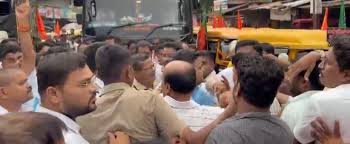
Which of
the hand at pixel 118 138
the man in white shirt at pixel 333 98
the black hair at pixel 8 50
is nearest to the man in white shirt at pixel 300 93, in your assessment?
the man in white shirt at pixel 333 98

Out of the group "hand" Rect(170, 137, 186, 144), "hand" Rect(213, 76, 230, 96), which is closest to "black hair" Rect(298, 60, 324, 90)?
"hand" Rect(213, 76, 230, 96)

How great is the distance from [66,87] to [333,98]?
4.28ft

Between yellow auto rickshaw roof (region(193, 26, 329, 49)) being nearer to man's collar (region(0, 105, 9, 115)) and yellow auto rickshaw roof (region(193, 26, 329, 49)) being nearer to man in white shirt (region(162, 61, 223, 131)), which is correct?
man in white shirt (region(162, 61, 223, 131))

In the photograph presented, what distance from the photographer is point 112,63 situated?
3840mm

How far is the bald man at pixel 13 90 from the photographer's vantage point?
403 cm

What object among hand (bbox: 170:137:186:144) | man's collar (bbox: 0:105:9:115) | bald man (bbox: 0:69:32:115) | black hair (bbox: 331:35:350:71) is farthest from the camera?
bald man (bbox: 0:69:32:115)

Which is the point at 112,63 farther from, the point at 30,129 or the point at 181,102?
the point at 30,129

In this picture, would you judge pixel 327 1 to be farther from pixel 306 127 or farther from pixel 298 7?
pixel 306 127

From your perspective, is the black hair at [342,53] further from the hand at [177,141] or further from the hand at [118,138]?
the hand at [118,138]

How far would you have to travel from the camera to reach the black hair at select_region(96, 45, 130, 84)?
3805mm

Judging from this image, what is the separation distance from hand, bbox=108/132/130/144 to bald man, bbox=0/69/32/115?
80 centimetres

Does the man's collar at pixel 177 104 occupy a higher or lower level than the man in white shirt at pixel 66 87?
lower

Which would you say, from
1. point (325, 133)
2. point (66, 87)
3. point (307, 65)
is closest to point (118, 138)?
point (66, 87)

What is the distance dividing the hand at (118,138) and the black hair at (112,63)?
15.0 inches
